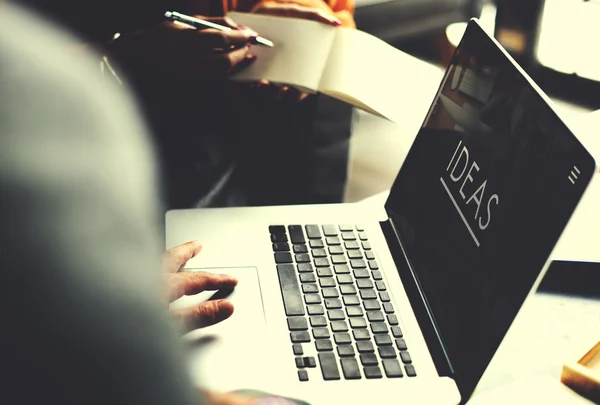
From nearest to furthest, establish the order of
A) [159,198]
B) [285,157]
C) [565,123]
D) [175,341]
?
[175,341], [565,123], [159,198], [285,157]

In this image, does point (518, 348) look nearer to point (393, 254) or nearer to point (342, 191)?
point (393, 254)

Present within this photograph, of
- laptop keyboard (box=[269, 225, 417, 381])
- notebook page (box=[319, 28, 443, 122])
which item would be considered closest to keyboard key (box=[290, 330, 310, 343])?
laptop keyboard (box=[269, 225, 417, 381])

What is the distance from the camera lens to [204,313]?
25.6 inches

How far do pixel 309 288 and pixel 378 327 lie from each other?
0.29 feet

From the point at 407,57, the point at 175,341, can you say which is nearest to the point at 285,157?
the point at 407,57

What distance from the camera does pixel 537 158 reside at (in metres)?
0.58

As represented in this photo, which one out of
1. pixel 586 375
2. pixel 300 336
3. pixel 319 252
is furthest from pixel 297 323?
pixel 586 375

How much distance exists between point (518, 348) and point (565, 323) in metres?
0.07

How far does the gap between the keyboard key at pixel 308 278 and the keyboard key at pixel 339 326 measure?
7cm

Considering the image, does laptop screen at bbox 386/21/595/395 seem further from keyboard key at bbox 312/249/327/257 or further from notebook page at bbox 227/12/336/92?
notebook page at bbox 227/12/336/92

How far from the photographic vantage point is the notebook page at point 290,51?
3.12 feet

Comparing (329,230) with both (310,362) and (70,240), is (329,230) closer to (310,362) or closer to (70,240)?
(310,362)

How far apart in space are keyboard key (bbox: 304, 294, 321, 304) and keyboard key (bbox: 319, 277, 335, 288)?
18 mm

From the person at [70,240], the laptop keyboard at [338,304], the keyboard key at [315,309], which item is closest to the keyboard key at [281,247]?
the laptop keyboard at [338,304]
